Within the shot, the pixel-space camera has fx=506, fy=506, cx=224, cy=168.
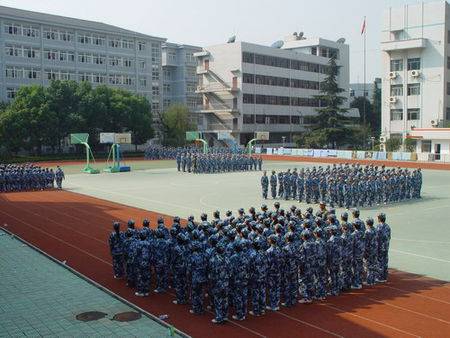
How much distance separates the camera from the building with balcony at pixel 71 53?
51.3m

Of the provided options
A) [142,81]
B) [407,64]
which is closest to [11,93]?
[142,81]

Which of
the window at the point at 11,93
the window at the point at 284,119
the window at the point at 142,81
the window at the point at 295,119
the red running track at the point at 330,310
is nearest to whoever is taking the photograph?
the red running track at the point at 330,310

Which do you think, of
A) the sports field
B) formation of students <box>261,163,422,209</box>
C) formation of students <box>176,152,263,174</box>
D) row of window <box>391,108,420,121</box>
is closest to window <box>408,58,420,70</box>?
row of window <box>391,108,420,121</box>

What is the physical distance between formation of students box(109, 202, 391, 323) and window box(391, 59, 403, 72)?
1677 inches

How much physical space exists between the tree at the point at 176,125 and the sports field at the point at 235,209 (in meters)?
28.0

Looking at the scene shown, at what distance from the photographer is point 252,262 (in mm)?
8719

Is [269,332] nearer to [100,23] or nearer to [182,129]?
[182,129]

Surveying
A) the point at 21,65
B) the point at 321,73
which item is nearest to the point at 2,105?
the point at 21,65

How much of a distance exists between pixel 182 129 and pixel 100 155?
10461 mm

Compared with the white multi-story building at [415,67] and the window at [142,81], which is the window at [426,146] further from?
the window at [142,81]

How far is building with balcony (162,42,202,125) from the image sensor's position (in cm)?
7225

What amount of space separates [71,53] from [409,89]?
36.1 metres

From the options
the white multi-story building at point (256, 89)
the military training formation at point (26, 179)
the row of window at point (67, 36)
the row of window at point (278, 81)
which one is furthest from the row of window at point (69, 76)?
the military training formation at point (26, 179)

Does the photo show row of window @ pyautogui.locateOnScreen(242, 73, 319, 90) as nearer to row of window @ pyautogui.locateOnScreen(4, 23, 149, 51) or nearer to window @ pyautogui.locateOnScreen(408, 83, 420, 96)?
row of window @ pyautogui.locateOnScreen(4, 23, 149, 51)
